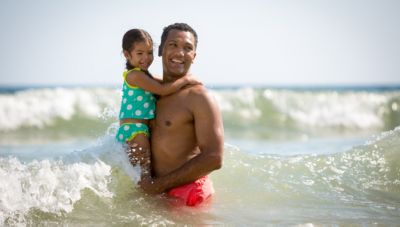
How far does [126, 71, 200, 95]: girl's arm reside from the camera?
4.62 m

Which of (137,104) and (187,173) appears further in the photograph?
(137,104)

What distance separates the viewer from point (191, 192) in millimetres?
4586

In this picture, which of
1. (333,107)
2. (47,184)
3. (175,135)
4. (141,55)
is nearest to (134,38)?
(141,55)

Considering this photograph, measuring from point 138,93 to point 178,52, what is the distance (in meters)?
0.50

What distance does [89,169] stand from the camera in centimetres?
485

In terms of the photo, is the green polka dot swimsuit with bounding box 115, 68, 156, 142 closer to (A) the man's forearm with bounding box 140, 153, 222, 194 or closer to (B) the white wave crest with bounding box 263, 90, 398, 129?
(A) the man's forearm with bounding box 140, 153, 222, 194

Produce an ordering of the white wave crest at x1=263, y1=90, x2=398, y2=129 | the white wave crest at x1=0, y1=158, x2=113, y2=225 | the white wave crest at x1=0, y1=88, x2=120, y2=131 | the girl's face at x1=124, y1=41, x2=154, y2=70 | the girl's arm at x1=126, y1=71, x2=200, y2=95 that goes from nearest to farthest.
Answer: the white wave crest at x1=0, y1=158, x2=113, y2=225 → the girl's arm at x1=126, y1=71, x2=200, y2=95 → the girl's face at x1=124, y1=41, x2=154, y2=70 → the white wave crest at x1=0, y1=88, x2=120, y2=131 → the white wave crest at x1=263, y1=90, x2=398, y2=129

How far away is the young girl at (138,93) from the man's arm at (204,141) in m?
0.30

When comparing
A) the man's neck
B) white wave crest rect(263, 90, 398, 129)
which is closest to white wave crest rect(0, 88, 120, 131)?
white wave crest rect(263, 90, 398, 129)

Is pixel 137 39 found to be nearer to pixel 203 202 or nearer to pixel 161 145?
pixel 161 145

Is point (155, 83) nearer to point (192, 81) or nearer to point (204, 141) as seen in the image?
point (192, 81)

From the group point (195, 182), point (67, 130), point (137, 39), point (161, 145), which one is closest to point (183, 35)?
point (137, 39)

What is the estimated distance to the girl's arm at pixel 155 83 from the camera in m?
4.62

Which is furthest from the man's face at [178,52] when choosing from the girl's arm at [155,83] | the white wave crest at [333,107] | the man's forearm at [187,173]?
the white wave crest at [333,107]
